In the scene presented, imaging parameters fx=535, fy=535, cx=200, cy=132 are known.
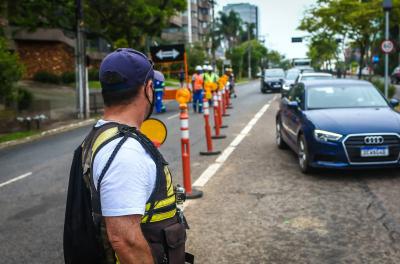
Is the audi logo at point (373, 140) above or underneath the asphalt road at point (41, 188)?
above

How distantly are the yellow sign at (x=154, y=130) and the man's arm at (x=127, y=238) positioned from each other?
1299 mm

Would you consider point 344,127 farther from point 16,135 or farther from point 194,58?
point 194,58

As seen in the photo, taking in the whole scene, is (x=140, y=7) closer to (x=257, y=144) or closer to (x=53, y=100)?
(x=53, y=100)

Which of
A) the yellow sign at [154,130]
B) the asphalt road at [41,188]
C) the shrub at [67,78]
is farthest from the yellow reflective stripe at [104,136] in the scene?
the shrub at [67,78]

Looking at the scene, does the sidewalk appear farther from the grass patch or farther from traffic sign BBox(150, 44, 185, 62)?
traffic sign BBox(150, 44, 185, 62)

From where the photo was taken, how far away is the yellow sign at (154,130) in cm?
326

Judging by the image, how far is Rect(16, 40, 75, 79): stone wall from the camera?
41750mm

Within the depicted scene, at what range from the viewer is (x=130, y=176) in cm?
195

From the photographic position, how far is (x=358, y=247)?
4898mm

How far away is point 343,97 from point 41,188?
5.23m

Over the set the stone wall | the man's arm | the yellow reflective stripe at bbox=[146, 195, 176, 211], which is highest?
the stone wall

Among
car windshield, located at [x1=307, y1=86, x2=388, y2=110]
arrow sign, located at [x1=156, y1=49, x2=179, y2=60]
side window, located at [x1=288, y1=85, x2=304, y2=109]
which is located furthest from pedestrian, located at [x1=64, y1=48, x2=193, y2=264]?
arrow sign, located at [x1=156, y1=49, x2=179, y2=60]

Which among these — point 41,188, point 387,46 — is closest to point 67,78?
point 387,46

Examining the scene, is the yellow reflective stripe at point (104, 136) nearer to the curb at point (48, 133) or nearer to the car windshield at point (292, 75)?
the curb at point (48, 133)
